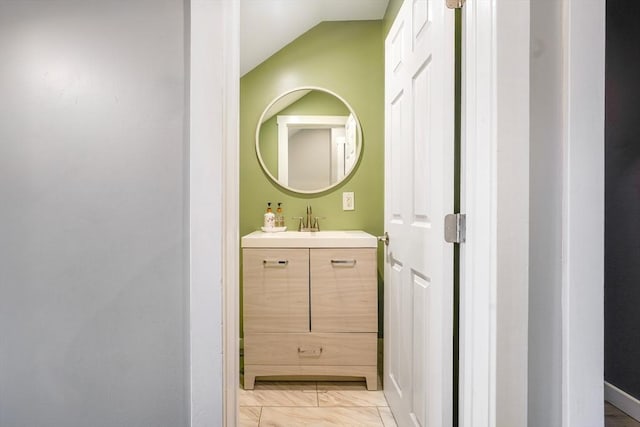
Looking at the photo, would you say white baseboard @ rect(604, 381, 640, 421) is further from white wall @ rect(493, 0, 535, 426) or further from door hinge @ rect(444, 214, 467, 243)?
door hinge @ rect(444, 214, 467, 243)

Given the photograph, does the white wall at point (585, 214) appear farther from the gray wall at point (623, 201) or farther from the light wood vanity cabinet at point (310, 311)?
the gray wall at point (623, 201)

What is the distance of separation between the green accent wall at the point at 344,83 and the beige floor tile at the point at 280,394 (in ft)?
3.59

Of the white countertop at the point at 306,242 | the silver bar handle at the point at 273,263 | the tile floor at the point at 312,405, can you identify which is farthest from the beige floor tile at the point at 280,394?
the white countertop at the point at 306,242

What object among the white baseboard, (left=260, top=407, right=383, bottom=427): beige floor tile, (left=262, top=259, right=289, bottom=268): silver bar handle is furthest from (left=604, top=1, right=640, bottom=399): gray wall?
(left=262, top=259, right=289, bottom=268): silver bar handle

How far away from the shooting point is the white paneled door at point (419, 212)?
42.8 inches

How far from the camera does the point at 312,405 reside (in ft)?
6.19

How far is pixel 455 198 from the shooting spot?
3.51ft

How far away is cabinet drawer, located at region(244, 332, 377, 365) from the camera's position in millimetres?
2010

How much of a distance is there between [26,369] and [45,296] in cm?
21

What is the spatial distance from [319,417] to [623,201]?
194cm

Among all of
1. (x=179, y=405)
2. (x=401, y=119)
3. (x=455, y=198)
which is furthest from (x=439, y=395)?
(x=401, y=119)

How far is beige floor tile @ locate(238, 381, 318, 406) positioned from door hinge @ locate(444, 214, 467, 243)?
1340mm

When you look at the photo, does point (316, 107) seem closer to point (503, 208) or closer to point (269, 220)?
point (269, 220)

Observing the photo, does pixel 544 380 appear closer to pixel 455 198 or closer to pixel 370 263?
pixel 455 198
